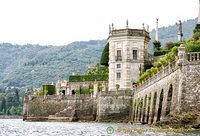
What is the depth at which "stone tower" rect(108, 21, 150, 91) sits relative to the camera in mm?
75750

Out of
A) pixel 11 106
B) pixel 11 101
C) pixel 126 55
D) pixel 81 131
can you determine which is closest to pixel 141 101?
pixel 126 55

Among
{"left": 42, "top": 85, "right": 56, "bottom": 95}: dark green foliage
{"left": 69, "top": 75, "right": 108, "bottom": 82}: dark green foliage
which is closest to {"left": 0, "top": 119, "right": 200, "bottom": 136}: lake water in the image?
{"left": 69, "top": 75, "right": 108, "bottom": 82}: dark green foliage

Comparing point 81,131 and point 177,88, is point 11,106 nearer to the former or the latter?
point 81,131

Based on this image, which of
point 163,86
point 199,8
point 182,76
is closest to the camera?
point 182,76

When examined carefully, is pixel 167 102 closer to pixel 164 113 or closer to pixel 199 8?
pixel 164 113

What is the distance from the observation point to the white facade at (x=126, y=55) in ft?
249

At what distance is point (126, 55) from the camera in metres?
75.9

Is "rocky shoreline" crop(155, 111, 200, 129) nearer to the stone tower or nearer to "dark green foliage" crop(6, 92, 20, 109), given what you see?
the stone tower

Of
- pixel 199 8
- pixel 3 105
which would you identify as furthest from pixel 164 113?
pixel 3 105

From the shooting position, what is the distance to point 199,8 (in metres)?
86.0

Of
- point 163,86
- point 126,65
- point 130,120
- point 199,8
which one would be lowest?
point 130,120

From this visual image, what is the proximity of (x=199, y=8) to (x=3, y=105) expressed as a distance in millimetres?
93484

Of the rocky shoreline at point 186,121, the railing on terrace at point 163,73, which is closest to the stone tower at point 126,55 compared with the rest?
→ the railing on terrace at point 163,73

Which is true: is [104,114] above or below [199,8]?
below
